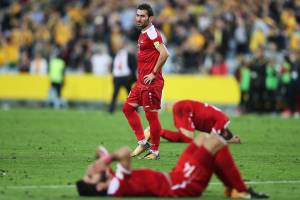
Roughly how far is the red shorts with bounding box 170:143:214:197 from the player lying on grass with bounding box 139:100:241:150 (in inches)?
123

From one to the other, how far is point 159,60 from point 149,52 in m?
0.41

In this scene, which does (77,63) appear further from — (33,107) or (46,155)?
(46,155)

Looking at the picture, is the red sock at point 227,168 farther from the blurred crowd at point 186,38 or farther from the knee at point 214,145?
the blurred crowd at point 186,38

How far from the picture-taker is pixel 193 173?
10953 mm

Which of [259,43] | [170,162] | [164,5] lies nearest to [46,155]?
[170,162]

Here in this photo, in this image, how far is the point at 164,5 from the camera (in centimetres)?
3744

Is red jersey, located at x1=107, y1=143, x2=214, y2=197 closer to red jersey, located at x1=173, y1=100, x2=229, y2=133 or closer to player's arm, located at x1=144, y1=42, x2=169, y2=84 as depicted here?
red jersey, located at x1=173, y1=100, x2=229, y2=133

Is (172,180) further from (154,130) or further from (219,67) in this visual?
(219,67)

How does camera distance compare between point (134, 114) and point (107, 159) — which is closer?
point (107, 159)

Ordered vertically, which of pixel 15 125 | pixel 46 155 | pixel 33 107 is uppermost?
pixel 46 155

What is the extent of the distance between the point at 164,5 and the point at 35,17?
260 inches

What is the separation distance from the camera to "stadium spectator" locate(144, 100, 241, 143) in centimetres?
1455

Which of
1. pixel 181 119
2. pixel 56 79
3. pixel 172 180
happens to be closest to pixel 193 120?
pixel 181 119

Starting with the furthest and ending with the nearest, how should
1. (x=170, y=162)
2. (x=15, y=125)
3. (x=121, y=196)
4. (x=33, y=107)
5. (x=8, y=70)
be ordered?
(x=8, y=70) < (x=33, y=107) < (x=15, y=125) < (x=170, y=162) < (x=121, y=196)
